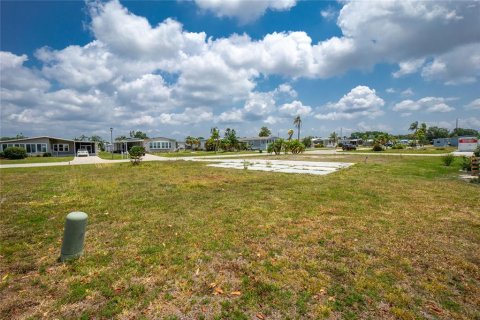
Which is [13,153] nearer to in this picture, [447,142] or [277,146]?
[277,146]

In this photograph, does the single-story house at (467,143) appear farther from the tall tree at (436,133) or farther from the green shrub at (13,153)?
the tall tree at (436,133)

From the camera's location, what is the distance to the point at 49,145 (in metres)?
44.5

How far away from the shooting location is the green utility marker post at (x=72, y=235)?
409 centimetres

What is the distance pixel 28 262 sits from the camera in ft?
13.5

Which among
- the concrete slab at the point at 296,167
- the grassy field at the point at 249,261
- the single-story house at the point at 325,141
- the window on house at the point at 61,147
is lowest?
the grassy field at the point at 249,261

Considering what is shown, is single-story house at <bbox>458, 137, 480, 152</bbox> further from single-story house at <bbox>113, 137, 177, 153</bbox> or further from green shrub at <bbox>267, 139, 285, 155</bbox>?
single-story house at <bbox>113, 137, 177, 153</bbox>

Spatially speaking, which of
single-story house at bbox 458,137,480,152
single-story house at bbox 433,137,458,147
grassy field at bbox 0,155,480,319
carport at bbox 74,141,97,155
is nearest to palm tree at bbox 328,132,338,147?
single-story house at bbox 433,137,458,147

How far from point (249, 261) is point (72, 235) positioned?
9.36 feet

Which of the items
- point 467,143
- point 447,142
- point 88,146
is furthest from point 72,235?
point 447,142

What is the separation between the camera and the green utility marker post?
409 centimetres

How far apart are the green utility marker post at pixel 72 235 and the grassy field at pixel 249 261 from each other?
0.18 metres

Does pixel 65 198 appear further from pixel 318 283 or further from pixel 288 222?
pixel 318 283

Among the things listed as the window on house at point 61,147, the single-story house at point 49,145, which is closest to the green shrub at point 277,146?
the single-story house at point 49,145

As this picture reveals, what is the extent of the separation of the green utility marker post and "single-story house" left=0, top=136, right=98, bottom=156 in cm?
4726
